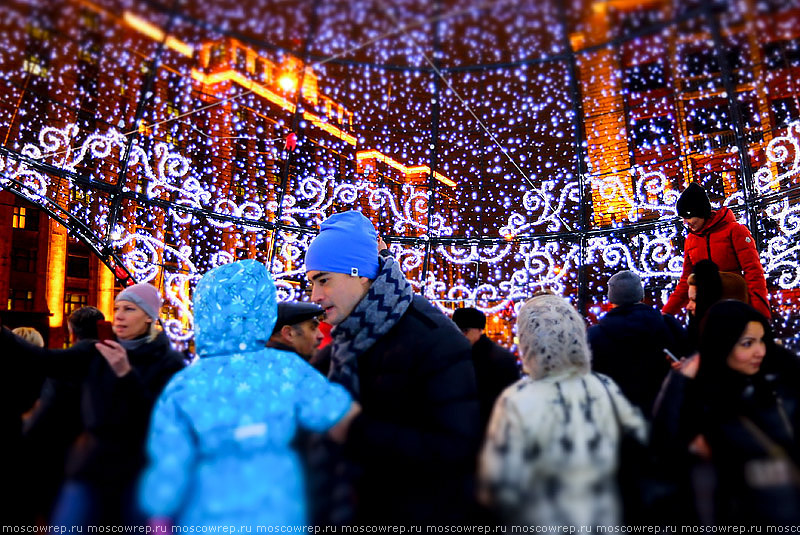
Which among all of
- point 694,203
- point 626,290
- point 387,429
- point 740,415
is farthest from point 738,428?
point 694,203

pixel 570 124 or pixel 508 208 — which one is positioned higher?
pixel 570 124

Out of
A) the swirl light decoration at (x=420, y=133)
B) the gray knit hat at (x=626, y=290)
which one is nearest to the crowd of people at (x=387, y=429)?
the gray knit hat at (x=626, y=290)

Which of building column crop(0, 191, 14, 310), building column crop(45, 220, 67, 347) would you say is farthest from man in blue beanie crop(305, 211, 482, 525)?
building column crop(0, 191, 14, 310)

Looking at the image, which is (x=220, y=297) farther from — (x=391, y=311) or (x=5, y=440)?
(x=5, y=440)

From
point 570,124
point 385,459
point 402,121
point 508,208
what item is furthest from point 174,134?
point 385,459

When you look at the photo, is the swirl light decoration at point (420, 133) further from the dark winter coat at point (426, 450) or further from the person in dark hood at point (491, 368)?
the dark winter coat at point (426, 450)

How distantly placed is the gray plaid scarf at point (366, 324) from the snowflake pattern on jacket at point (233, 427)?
0.24 meters

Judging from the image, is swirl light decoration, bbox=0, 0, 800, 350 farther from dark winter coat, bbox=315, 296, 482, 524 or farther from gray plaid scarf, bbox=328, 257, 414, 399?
dark winter coat, bbox=315, 296, 482, 524

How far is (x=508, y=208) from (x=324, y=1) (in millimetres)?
3027

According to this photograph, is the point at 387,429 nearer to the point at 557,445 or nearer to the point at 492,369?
the point at 557,445

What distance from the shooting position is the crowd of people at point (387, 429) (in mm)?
1614

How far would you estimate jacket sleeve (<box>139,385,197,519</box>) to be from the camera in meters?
1.54

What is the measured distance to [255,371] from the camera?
1773 mm

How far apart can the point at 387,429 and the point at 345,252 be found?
0.79 meters
